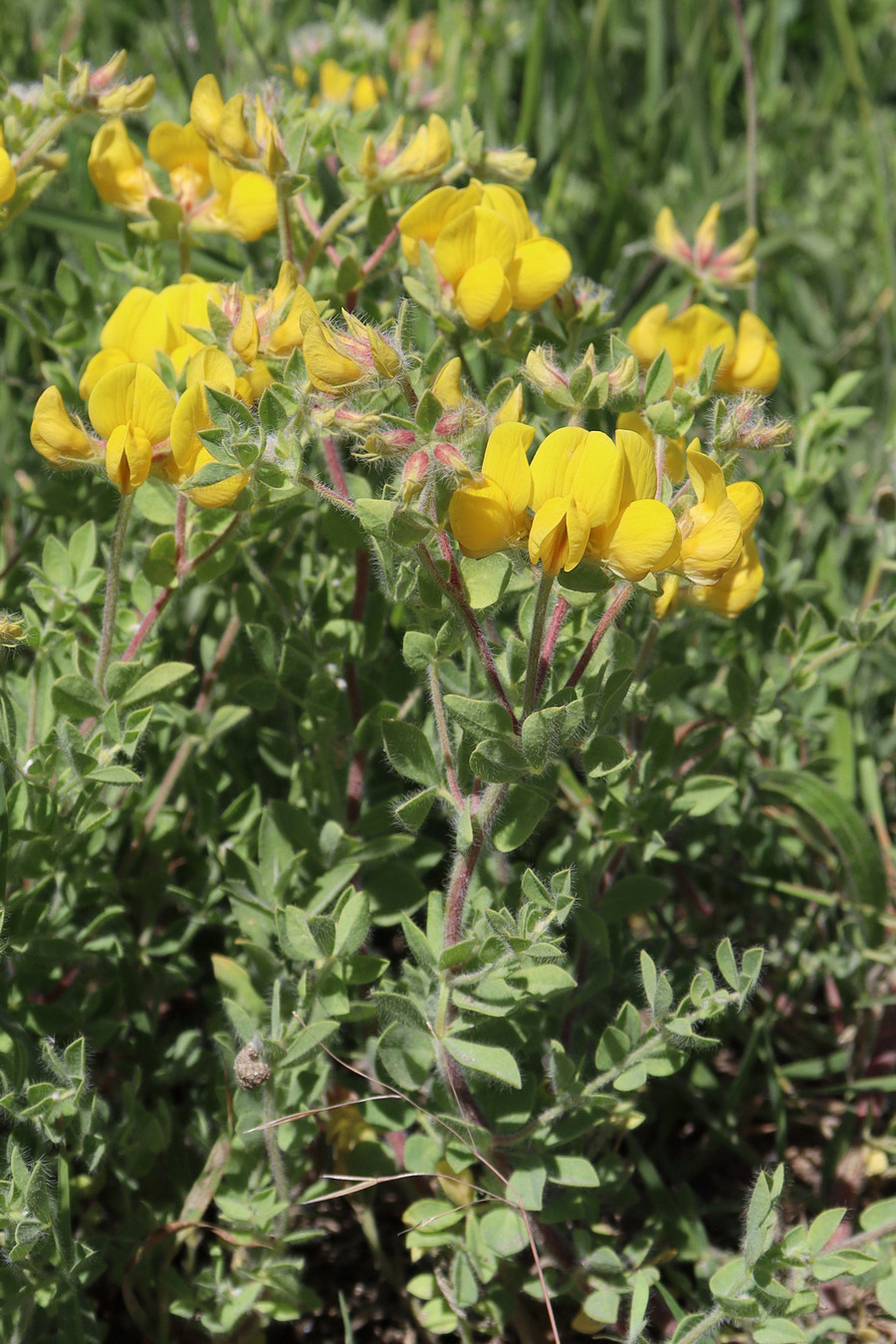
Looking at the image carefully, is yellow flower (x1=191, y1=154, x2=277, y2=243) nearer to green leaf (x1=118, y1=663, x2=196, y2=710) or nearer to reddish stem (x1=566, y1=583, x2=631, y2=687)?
green leaf (x1=118, y1=663, x2=196, y2=710)

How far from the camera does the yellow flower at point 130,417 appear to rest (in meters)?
1.61

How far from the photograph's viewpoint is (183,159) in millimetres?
2213

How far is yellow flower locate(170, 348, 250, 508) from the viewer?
1.56 m

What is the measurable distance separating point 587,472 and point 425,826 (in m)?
1.10

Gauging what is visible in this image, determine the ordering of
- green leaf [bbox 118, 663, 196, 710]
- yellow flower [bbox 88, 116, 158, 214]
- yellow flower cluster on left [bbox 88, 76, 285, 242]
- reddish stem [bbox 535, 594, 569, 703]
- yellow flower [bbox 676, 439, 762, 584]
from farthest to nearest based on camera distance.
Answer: yellow flower [bbox 88, 116, 158, 214] < yellow flower cluster on left [bbox 88, 76, 285, 242] < green leaf [bbox 118, 663, 196, 710] < reddish stem [bbox 535, 594, 569, 703] < yellow flower [bbox 676, 439, 762, 584]

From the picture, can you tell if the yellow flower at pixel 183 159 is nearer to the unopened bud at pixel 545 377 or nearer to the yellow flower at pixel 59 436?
the yellow flower at pixel 59 436

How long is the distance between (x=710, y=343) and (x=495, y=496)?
83 centimetres

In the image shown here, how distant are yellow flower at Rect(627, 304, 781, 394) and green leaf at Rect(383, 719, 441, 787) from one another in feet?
2.58

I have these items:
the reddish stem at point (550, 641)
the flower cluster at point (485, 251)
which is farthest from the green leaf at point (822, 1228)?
the flower cluster at point (485, 251)

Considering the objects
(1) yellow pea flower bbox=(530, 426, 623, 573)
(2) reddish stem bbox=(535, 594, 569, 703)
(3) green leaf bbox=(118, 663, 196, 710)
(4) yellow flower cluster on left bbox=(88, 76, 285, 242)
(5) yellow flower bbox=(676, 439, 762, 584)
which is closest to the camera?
(1) yellow pea flower bbox=(530, 426, 623, 573)

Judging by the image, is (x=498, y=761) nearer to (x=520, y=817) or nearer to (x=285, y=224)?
(x=520, y=817)

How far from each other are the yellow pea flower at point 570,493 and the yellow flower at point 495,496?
0.02 meters

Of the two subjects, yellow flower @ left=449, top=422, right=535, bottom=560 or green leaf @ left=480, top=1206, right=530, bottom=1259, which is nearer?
yellow flower @ left=449, top=422, right=535, bottom=560

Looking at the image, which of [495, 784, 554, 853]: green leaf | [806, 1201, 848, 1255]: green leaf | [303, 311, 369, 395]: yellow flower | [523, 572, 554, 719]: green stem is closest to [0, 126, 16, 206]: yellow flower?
[303, 311, 369, 395]: yellow flower
